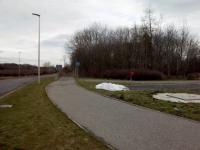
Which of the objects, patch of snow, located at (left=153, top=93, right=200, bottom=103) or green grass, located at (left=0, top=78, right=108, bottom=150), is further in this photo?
patch of snow, located at (left=153, top=93, right=200, bottom=103)

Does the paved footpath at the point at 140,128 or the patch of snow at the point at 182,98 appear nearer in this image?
the paved footpath at the point at 140,128

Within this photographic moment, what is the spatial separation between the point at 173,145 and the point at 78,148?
209 cm

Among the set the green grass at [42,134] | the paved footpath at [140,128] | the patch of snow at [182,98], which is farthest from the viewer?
the patch of snow at [182,98]

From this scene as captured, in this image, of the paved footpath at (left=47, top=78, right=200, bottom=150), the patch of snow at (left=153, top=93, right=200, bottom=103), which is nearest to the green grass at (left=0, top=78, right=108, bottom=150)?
the paved footpath at (left=47, top=78, right=200, bottom=150)

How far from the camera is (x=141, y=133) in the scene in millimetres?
7992

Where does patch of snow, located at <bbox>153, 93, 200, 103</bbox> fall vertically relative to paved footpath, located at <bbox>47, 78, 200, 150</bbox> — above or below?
above

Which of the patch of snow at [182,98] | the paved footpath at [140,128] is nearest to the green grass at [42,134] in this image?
the paved footpath at [140,128]

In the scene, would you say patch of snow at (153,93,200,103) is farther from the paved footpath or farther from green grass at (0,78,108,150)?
green grass at (0,78,108,150)

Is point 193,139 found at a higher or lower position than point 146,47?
lower

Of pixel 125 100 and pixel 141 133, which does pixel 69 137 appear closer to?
pixel 141 133

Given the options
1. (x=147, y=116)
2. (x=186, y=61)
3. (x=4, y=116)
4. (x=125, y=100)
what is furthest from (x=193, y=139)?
(x=186, y=61)

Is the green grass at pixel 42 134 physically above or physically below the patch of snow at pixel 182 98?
below

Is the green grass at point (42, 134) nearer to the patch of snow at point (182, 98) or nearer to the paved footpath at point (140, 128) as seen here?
the paved footpath at point (140, 128)

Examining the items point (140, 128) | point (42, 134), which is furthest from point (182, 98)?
point (42, 134)
